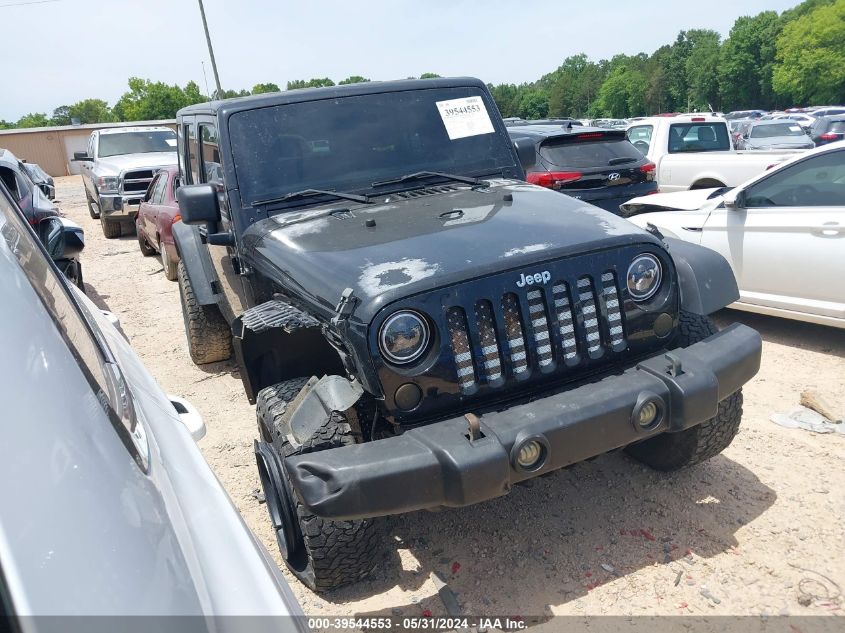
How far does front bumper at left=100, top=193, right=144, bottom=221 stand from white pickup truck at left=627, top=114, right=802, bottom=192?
906cm

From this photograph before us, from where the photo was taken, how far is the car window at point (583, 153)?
766 centimetres

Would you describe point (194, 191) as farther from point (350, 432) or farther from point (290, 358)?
point (350, 432)

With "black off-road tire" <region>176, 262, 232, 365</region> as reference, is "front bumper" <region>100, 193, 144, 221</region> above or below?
above

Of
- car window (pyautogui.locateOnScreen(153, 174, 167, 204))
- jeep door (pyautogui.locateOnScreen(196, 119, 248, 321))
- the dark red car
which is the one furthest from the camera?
car window (pyautogui.locateOnScreen(153, 174, 167, 204))

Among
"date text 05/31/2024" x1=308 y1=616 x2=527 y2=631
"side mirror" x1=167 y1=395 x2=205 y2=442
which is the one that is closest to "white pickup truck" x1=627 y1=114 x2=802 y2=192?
"date text 05/31/2024" x1=308 y1=616 x2=527 y2=631

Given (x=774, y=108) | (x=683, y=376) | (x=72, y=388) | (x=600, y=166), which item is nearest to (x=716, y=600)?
(x=683, y=376)

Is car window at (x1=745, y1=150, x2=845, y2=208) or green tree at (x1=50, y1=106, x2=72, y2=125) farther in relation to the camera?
green tree at (x1=50, y1=106, x2=72, y2=125)

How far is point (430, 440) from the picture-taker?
7.65ft

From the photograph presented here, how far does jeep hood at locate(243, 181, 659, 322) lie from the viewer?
2.57 meters

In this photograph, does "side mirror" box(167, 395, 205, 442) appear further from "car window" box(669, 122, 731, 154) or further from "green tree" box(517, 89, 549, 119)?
"green tree" box(517, 89, 549, 119)

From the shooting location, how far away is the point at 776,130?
1677 centimetres

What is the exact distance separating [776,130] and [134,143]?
15322 mm

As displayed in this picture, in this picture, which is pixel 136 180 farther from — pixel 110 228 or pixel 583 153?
pixel 583 153

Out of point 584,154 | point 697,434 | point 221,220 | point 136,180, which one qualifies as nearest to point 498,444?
point 697,434
